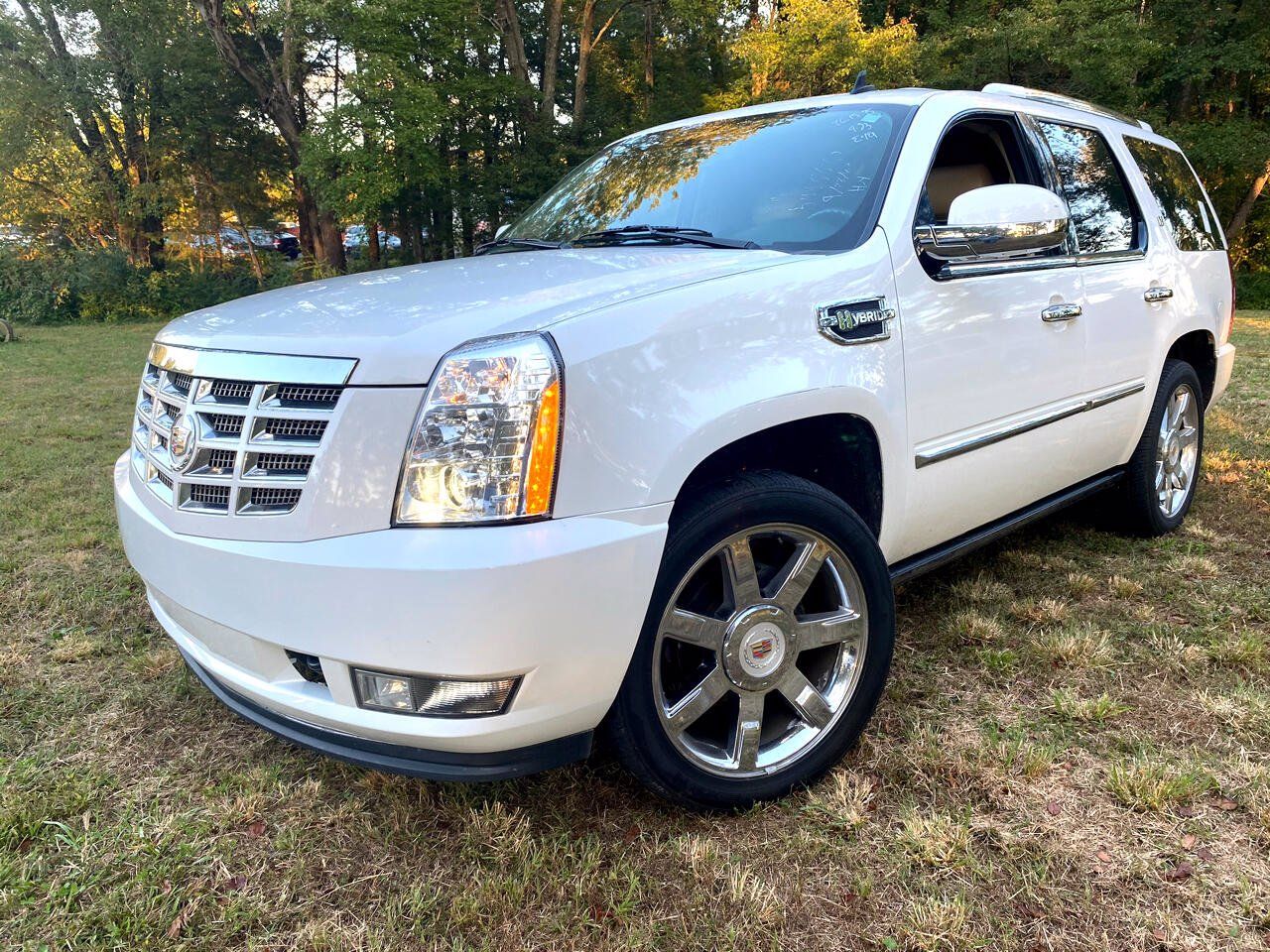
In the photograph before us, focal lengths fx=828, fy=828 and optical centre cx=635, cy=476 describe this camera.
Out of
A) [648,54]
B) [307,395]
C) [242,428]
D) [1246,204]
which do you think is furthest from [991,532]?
[648,54]

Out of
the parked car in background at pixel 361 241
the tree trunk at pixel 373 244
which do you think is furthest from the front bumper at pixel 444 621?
the parked car in background at pixel 361 241

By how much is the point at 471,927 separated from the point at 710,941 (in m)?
0.50

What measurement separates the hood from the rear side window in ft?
8.35

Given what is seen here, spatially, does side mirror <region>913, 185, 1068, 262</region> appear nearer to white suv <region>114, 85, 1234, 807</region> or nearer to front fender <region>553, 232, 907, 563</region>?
white suv <region>114, 85, 1234, 807</region>

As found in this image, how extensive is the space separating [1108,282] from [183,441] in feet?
10.3

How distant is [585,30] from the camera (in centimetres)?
2159

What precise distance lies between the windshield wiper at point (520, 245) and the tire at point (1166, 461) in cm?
265

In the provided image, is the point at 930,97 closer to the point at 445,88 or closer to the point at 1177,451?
the point at 1177,451

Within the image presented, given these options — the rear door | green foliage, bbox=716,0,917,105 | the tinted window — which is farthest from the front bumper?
green foliage, bbox=716,0,917,105

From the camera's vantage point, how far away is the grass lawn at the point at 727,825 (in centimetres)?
173

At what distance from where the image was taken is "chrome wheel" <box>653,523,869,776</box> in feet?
6.42

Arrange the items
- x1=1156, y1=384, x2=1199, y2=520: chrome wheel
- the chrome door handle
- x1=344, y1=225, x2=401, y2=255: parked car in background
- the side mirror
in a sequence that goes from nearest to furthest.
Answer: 1. the side mirror
2. the chrome door handle
3. x1=1156, y1=384, x2=1199, y2=520: chrome wheel
4. x1=344, y1=225, x2=401, y2=255: parked car in background

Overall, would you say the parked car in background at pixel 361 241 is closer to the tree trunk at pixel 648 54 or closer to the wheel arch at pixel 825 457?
the tree trunk at pixel 648 54

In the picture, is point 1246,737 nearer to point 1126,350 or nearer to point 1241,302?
point 1126,350
